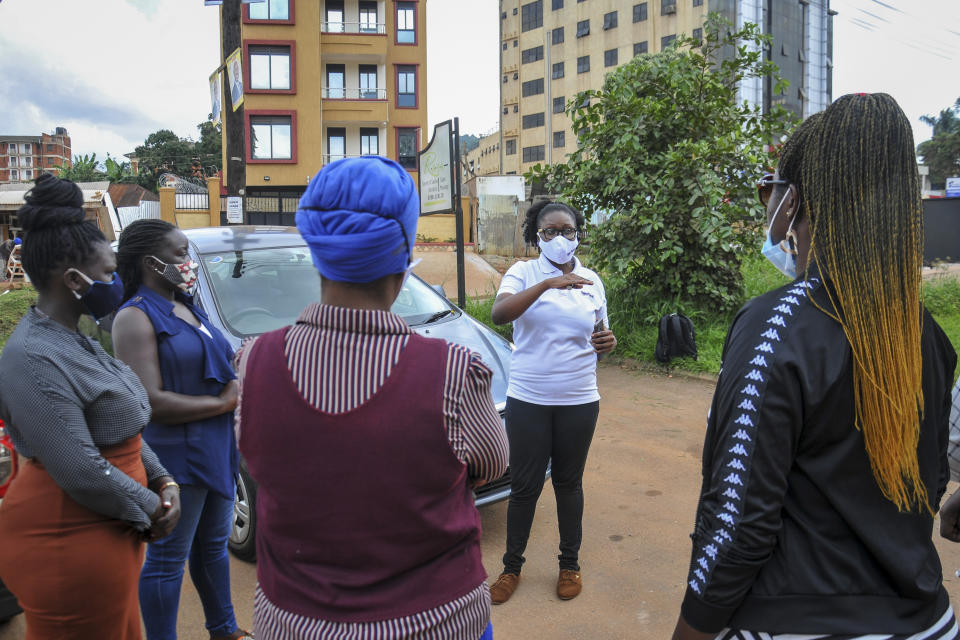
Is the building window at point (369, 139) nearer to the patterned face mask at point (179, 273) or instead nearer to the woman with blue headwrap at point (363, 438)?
the patterned face mask at point (179, 273)

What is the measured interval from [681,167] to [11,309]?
10.7 m

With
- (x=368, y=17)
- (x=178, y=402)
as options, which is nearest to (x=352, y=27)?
(x=368, y=17)

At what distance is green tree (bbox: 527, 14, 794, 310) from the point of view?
29.2 ft

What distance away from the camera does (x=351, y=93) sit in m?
33.4

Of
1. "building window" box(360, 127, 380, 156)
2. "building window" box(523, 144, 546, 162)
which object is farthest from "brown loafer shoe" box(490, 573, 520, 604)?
"building window" box(523, 144, 546, 162)

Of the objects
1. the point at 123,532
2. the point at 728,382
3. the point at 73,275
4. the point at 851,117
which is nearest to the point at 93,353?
the point at 73,275

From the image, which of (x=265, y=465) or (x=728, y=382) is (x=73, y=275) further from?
(x=728, y=382)

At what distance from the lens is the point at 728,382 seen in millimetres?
1464

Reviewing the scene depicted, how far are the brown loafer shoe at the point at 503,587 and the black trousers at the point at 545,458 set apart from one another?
0.04 metres

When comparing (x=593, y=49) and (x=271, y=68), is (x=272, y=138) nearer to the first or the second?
(x=271, y=68)

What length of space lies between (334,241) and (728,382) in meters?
0.83

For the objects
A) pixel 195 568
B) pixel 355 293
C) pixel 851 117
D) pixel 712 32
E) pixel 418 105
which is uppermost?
pixel 418 105

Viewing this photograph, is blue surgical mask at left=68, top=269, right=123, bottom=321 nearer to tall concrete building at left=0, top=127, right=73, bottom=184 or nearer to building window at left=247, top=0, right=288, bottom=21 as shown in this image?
building window at left=247, top=0, right=288, bottom=21

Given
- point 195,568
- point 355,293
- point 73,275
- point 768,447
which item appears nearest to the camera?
point 768,447
